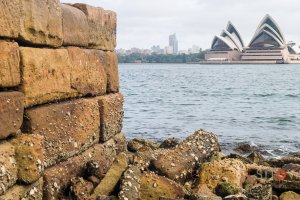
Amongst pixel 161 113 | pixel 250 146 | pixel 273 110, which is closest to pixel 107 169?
pixel 250 146

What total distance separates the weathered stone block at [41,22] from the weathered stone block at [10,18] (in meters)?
0.07

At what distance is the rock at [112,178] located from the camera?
3936mm

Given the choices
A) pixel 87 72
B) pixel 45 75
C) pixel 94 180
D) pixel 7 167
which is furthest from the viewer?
pixel 87 72

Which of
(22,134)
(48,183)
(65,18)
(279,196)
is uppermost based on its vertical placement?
(65,18)

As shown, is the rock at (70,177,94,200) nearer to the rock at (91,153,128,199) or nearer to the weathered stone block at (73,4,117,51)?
the rock at (91,153,128,199)

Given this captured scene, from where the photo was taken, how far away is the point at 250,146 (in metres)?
10.3

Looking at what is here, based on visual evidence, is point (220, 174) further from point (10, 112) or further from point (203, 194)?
point (10, 112)

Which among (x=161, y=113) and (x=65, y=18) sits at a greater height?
(x=65, y=18)

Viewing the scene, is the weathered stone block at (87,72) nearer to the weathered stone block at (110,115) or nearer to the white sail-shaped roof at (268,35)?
the weathered stone block at (110,115)

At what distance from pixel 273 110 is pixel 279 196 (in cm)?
1647

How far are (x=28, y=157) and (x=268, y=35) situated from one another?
82.6 meters

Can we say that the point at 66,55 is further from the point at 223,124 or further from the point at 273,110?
the point at 273,110

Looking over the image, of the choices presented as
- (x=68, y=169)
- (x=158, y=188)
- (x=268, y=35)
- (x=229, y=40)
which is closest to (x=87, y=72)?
(x=68, y=169)

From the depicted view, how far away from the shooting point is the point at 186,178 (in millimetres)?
4676
